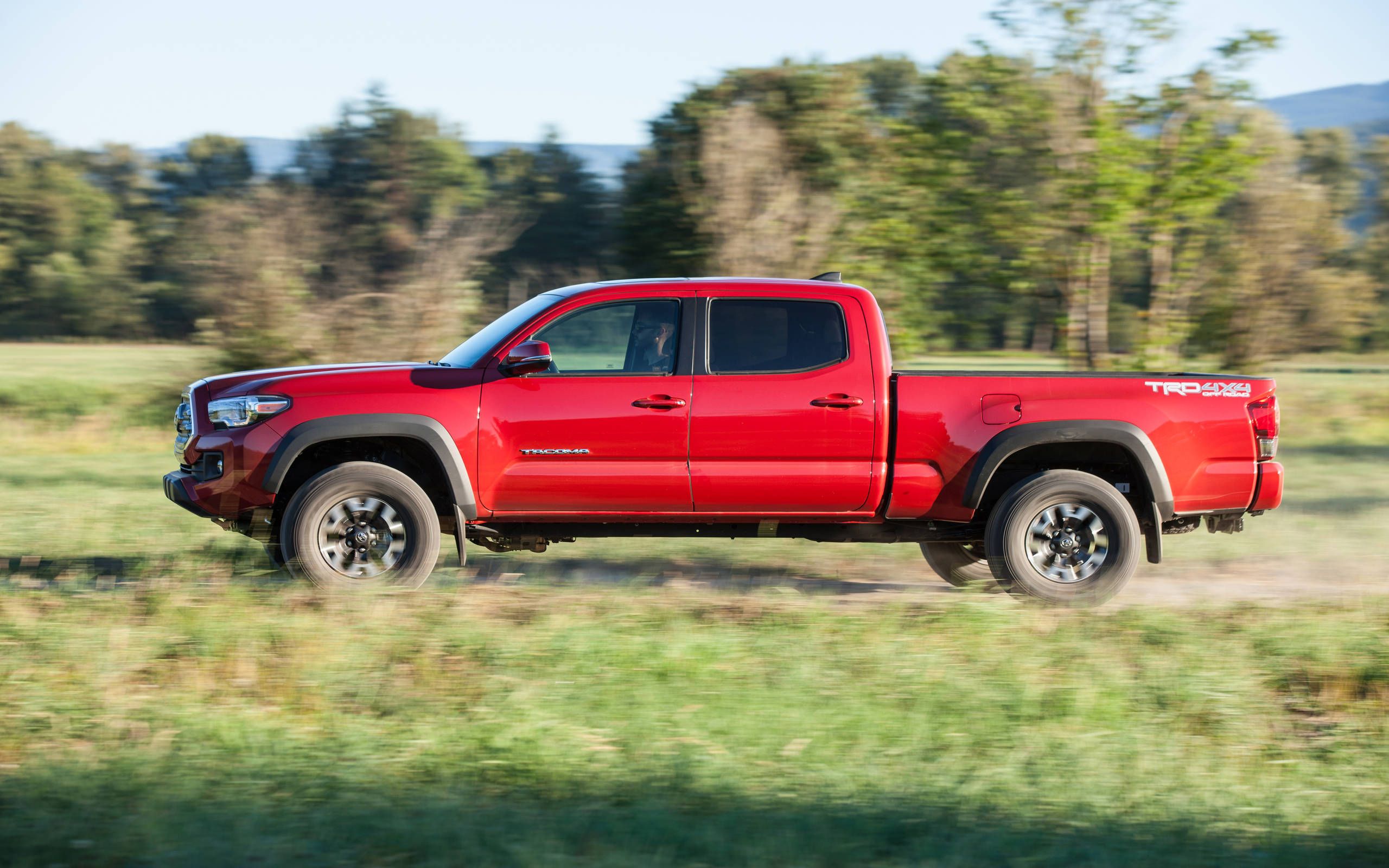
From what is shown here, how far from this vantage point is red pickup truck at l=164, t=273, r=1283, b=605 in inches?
237

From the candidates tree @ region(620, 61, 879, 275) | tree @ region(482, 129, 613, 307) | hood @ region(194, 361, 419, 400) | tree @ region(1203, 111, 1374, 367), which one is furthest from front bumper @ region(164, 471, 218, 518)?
tree @ region(482, 129, 613, 307)

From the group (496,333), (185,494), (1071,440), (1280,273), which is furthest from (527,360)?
(1280,273)

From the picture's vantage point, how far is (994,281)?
1603cm

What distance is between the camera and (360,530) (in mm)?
6117

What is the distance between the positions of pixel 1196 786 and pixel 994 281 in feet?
42.2

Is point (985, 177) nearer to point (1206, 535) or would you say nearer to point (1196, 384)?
point (1206, 535)

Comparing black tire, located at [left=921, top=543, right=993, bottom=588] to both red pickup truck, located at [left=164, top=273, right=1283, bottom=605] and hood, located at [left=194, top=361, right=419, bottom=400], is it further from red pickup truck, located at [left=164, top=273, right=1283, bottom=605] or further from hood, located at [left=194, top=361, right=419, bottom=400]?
hood, located at [left=194, top=361, right=419, bottom=400]

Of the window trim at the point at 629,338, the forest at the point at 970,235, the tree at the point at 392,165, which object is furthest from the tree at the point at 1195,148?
the tree at the point at 392,165

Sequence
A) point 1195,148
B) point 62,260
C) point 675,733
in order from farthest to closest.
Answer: point 62,260
point 1195,148
point 675,733

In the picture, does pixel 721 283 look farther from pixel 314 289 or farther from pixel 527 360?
pixel 314 289

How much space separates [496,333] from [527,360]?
434 mm

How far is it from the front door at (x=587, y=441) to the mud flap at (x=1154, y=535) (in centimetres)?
246

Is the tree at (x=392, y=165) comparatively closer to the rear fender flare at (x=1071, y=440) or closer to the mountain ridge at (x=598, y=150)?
the mountain ridge at (x=598, y=150)

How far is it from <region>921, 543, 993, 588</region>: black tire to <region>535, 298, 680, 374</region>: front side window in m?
2.24
